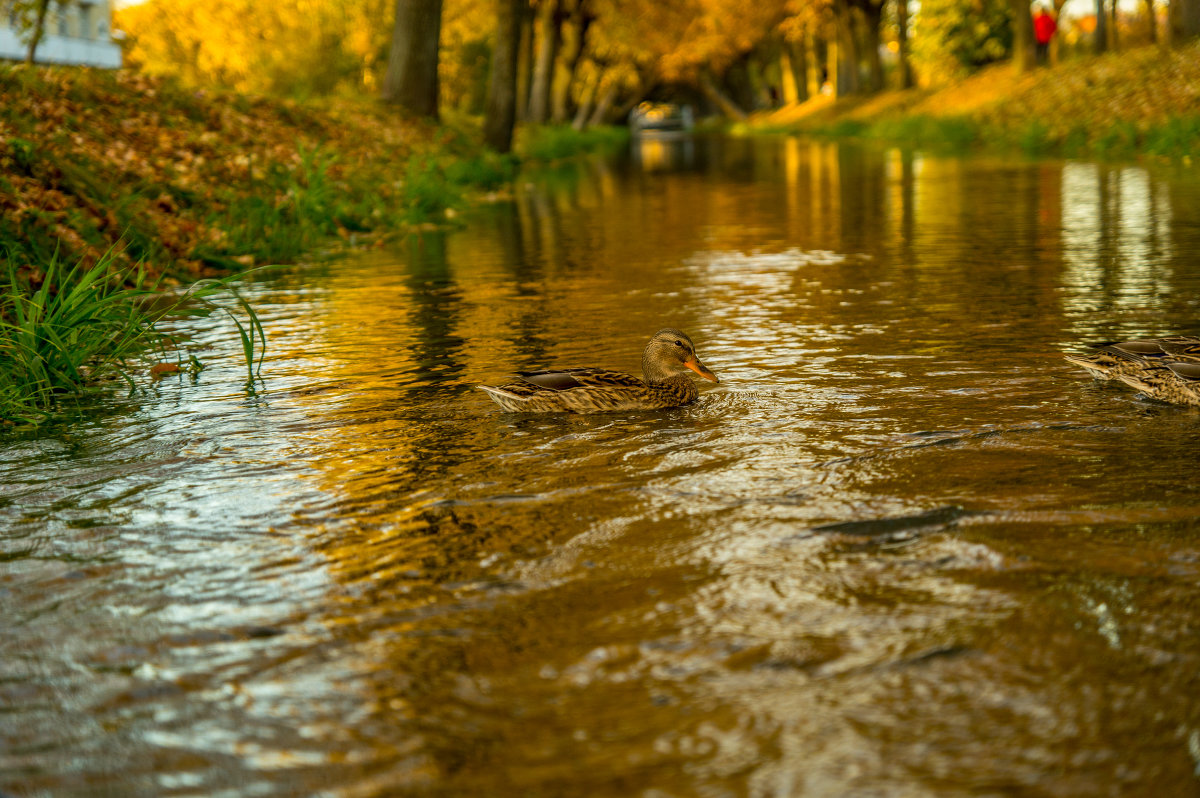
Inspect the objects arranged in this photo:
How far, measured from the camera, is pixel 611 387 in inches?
289

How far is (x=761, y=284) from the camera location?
12.8 m

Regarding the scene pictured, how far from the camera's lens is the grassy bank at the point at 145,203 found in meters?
8.52

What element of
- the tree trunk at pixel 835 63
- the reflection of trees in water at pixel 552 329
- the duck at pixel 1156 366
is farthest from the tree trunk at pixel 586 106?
the duck at pixel 1156 366

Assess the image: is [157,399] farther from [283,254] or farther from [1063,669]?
[283,254]

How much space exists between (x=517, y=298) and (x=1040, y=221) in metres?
7.81

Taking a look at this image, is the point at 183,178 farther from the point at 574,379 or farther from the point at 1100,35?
the point at 1100,35

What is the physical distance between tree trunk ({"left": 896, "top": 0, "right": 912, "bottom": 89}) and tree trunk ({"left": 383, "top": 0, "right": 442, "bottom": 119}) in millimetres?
30327

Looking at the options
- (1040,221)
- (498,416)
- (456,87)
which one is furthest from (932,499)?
(456,87)

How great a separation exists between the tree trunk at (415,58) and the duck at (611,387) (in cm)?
2218

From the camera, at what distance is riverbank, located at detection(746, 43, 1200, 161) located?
29.7 m

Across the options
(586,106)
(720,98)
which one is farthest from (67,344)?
(720,98)

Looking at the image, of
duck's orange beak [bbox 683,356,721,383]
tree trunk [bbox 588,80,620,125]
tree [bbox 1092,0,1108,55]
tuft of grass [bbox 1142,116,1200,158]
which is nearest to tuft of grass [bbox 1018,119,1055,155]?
tuft of grass [bbox 1142,116,1200,158]

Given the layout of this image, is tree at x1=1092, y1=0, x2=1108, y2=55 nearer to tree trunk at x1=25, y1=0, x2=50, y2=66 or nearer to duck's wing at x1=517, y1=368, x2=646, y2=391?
tree trunk at x1=25, y1=0, x2=50, y2=66

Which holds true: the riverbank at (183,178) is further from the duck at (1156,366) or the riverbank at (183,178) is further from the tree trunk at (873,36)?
the tree trunk at (873,36)
